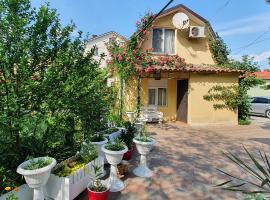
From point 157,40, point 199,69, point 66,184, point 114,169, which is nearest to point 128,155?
point 114,169

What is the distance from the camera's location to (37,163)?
3.95 meters

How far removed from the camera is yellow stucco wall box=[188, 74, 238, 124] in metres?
13.4

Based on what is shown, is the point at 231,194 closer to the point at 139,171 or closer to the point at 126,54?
the point at 139,171

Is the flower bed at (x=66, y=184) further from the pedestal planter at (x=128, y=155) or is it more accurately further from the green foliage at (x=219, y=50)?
the green foliage at (x=219, y=50)

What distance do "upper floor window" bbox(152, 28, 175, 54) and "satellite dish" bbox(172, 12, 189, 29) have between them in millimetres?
664

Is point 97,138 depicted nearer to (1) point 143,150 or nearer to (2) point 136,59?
(1) point 143,150

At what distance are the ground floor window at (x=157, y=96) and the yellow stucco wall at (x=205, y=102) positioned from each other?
67.2 inches

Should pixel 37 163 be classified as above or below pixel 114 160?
above

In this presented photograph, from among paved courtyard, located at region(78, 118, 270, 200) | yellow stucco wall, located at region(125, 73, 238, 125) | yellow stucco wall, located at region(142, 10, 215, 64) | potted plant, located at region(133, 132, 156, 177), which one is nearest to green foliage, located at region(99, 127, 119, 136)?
paved courtyard, located at region(78, 118, 270, 200)

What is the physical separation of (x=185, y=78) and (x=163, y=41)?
2.62 m

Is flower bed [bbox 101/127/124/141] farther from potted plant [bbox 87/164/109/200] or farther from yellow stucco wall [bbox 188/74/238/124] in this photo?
yellow stucco wall [bbox 188/74/238/124]

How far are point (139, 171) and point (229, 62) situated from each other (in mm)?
11407

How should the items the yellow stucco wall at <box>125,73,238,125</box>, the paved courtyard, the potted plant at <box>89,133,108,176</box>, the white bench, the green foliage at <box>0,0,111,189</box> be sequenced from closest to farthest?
the green foliage at <box>0,0,111,189</box>, the paved courtyard, the potted plant at <box>89,133,108,176</box>, the white bench, the yellow stucco wall at <box>125,73,238,125</box>

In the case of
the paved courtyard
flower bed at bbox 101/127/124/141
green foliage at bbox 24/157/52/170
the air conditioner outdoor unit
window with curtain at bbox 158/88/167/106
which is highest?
the air conditioner outdoor unit
